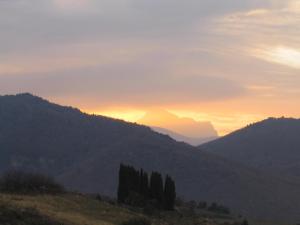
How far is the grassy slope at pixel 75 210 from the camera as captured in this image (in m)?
32.4

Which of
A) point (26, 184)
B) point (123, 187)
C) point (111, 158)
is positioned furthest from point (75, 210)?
point (111, 158)

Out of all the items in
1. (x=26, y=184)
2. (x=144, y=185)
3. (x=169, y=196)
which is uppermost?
(x=144, y=185)

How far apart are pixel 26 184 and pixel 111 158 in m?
109

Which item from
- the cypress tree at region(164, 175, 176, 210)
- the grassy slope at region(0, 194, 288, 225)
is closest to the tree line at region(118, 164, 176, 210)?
the cypress tree at region(164, 175, 176, 210)

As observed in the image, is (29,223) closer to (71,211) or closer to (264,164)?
(71,211)

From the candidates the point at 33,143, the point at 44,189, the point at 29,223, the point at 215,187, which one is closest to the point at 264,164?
the point at 215,187

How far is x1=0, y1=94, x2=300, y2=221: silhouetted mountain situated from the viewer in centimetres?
13125

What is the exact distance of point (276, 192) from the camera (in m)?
133

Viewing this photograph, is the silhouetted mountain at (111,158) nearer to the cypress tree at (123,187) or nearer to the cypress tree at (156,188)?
the cypress tree at (156,188)

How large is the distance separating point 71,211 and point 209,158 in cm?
11917

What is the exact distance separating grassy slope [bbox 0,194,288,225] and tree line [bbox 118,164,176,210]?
8475mm

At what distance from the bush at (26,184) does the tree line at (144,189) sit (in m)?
8.58

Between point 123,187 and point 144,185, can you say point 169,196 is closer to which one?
point 144,185

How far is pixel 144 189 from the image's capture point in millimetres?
55688
